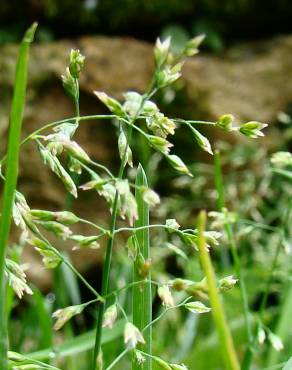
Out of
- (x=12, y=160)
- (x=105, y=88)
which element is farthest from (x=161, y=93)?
(x=12, y=160)

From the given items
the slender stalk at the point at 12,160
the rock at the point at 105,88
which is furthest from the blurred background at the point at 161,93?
the slender stalk at the point at 12,160

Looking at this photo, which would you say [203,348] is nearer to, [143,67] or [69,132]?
[69,132]

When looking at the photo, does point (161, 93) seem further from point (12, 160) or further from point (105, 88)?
point (12, 160)

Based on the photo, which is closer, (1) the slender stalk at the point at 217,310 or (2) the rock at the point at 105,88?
(1) the slender stalk at the point at 217,310

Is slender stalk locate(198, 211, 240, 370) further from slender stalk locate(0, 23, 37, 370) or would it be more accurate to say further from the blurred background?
the blurred background

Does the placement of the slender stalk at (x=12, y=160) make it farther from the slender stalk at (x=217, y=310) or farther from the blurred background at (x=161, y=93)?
the blurred background at (x=161, y=93)
